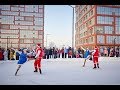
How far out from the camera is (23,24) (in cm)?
6669

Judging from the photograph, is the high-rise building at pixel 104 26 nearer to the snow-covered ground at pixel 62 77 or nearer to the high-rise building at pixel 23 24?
the high-rise building at pixel 23 24

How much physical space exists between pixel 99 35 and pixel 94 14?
4.84 meters

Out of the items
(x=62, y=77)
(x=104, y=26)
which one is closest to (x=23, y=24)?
(x=104, y=26)

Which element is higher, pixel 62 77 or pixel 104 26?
pixel 104 26

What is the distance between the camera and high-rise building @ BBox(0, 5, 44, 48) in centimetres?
6419

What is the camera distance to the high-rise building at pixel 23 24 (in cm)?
6419

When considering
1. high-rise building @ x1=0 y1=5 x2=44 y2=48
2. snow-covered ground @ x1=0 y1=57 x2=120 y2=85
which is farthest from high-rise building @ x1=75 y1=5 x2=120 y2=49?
snow-covered ground @ x1=0 y1=57 x2=120 y2=85

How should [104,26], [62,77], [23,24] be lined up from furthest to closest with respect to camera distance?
[23,24] → [104,26] → [62,77]

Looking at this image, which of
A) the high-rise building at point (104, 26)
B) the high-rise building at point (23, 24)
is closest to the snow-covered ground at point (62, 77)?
the high-rise building at point (104, 26)

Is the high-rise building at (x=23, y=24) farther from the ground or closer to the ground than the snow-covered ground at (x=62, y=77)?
farther from the ground

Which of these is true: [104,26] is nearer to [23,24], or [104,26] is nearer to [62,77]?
[23,24]

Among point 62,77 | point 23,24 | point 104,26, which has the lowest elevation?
point 62,77
